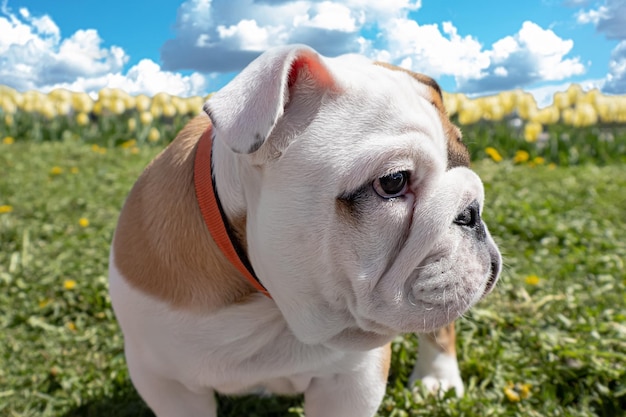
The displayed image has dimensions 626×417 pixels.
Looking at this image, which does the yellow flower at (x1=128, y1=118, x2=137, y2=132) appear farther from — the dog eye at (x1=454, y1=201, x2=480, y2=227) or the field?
the dog eye at (x1=454, y1=201, x2=480, y2=227)

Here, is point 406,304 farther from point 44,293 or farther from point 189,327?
point 44,293

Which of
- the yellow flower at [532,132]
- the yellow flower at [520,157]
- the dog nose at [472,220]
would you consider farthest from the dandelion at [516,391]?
the yellow flower at [532,132]

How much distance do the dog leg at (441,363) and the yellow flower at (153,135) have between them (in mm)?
5645

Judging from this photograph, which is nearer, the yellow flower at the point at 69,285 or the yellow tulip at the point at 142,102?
the yellow flower at the point at 69,285

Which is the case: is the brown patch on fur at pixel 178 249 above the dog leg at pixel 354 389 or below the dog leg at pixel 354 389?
above

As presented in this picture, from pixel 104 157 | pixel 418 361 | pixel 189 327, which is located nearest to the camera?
pixel 189 327

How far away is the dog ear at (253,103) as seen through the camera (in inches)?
59.9

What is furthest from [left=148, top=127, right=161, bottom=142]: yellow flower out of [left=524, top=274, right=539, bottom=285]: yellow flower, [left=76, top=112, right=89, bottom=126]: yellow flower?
[left=524, top=274, right=539, bottom=285]: yellow flower

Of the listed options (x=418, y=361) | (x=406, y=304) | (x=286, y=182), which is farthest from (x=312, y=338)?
(x=418, y=361)

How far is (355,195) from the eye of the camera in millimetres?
1665

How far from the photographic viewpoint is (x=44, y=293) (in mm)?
3883

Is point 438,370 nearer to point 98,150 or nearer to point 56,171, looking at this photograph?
point 56,171

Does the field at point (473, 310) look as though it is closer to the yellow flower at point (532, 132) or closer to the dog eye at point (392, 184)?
the yellow flower at point (532, 132)

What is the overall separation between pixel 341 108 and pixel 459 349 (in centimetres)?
187
